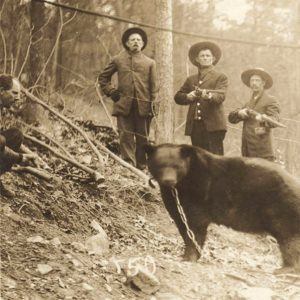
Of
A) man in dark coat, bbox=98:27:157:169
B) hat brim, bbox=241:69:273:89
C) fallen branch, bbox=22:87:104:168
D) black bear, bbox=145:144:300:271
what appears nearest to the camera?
black bear, bbox=145:144:300:271

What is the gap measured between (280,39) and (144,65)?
136 cm

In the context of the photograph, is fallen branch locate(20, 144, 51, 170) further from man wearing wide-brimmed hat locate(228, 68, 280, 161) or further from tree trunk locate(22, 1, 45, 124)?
man wearing wide-brimmed hat locate(228, 68, 280, 161)

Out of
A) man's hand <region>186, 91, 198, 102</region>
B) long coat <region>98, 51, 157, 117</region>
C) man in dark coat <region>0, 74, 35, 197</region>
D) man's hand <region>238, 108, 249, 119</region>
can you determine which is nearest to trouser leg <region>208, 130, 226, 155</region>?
man's hand <region>238, 108, 249, 119</region>

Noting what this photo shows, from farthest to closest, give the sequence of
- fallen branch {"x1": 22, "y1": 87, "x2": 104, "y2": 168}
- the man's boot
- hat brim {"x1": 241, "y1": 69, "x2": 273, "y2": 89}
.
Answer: hat brim {"x1": 241, "y1": 69, "x2": 273, "y2": 89} < fallen branch {"x1": 22, "y1": 87, "x2": 104, "y2": 168} < the man's boot

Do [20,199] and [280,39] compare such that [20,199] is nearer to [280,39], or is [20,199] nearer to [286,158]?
[286,158]

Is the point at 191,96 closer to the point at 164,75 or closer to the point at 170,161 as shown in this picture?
the point at 164,75

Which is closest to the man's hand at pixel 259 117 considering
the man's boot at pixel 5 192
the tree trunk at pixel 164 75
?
the tree trunk at pixel 164 75

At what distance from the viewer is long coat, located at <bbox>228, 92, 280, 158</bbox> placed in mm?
4383

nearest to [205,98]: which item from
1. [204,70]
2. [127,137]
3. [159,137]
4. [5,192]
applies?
[204,70]

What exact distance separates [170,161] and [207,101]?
0.74 m

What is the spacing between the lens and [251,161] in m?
4.00

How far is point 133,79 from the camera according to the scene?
4.15 meters

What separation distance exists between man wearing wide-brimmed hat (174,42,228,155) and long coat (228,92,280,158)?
0.25 meters

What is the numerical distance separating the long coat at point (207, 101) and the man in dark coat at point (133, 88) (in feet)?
0.84
